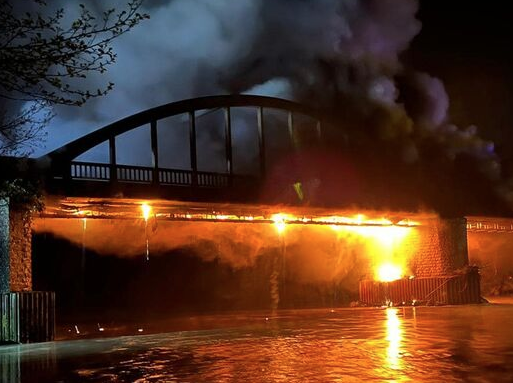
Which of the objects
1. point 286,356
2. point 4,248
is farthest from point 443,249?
point 4,248

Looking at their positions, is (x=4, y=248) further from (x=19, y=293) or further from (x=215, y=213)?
(x=215, y=213)

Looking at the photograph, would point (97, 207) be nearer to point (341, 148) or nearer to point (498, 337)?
point (498, 337)

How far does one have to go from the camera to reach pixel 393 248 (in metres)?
30.3

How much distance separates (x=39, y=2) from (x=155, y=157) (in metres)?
18.1

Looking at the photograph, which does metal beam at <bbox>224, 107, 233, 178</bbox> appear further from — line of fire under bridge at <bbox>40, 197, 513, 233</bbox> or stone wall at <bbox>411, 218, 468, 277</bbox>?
stone wall at <bbox>411, 218, 468, 277</bbox>

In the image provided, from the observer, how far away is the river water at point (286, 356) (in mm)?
8652

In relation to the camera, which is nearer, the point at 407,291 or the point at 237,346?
the point at 237,346

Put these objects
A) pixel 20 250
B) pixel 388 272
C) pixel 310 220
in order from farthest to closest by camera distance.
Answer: pixel 388 272
pixel 310 220
pixel 20 250

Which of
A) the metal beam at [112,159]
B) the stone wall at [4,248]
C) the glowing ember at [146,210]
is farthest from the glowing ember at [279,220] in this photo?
the stone wall at [4,248]

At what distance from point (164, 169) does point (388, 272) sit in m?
13.2

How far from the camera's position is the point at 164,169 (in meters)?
24.5

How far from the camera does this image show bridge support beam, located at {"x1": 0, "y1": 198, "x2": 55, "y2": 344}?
1540 cm

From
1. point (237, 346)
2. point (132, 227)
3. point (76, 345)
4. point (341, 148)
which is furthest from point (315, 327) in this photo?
point (341, 148)

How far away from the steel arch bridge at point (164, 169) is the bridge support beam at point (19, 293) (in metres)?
1.59
